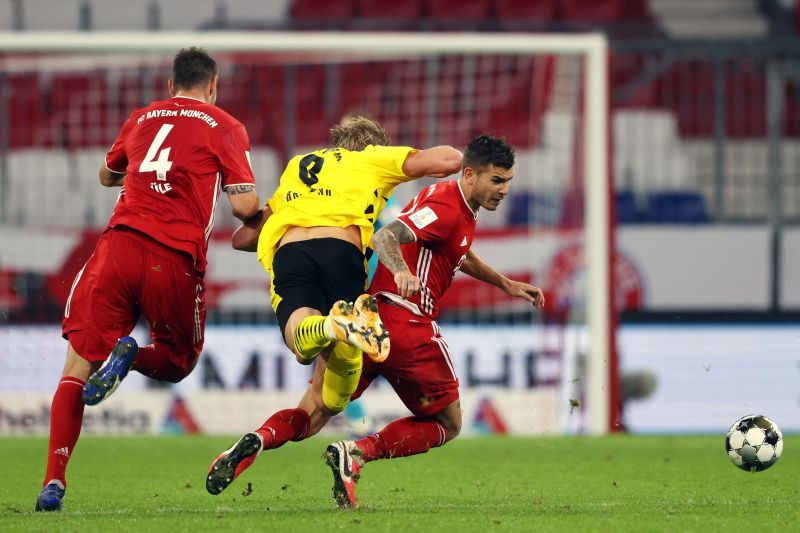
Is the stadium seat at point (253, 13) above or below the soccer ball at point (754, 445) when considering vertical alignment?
above

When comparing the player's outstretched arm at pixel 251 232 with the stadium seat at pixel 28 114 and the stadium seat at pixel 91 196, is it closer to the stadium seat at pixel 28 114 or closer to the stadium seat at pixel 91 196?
the stadium seat at pixel 91 196

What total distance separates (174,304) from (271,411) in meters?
5.96

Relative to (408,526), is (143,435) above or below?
below

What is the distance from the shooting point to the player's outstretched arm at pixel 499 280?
6.86 metres

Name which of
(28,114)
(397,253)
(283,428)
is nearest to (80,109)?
(28,114)

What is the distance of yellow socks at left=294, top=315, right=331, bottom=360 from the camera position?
18.9ft

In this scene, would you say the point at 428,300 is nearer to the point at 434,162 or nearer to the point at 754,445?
the point at 434,162

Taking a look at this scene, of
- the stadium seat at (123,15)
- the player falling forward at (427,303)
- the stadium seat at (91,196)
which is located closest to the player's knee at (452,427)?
the player falling forward at (427,303)

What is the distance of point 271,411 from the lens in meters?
12.1

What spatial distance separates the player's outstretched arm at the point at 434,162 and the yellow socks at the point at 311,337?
2.98 feet

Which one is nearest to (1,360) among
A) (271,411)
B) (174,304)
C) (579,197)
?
(271,411)

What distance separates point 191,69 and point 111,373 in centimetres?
156

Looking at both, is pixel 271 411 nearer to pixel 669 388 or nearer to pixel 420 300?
pixel 669 388

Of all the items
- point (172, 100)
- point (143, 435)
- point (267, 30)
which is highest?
point (267, 30)
